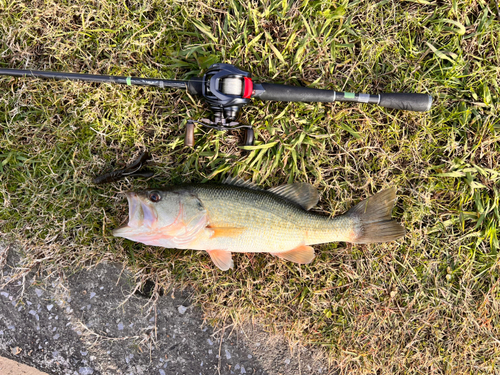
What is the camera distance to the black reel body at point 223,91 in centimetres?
243

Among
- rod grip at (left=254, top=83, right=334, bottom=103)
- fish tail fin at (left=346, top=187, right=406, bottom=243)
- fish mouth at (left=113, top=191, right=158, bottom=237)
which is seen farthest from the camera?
fish tail fin at (left=346, top=187, right=406, bottom=243)

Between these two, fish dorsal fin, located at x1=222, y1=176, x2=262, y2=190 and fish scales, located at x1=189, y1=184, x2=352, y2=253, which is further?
fish dorsal fin, located at x1=222, y1=176, x2=262, y2=190

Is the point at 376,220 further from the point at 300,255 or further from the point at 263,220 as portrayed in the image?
the point at 263,220

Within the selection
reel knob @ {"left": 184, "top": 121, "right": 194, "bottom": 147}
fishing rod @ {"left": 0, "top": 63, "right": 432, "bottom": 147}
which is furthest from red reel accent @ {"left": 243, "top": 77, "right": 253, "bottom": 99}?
reel knob @ {"left": 184, "top": 121, "right": 194, "bottom": 147}

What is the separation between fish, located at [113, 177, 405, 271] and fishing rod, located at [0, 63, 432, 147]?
0.50 m

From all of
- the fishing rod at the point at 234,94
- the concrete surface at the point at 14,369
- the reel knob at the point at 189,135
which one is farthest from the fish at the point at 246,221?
the concrete surface at the point at 14,369

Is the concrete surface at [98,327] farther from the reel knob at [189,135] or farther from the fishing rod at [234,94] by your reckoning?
the fishing rod at [234,94]

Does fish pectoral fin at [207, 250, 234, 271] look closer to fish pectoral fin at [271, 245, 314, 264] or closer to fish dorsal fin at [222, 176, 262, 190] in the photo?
fish pectoral fin at [271, 245, 314, 264]

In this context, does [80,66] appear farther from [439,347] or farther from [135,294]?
[439,347]

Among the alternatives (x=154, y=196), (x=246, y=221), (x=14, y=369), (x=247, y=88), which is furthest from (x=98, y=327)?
(x=247, y=88)

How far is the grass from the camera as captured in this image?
2.84 metres

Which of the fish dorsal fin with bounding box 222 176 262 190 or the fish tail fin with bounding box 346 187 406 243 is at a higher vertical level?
the fish dorsal fin with bounding box 222 176 262 190

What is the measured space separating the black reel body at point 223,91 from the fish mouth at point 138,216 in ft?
2.02

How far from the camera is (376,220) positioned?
9.12 ft
